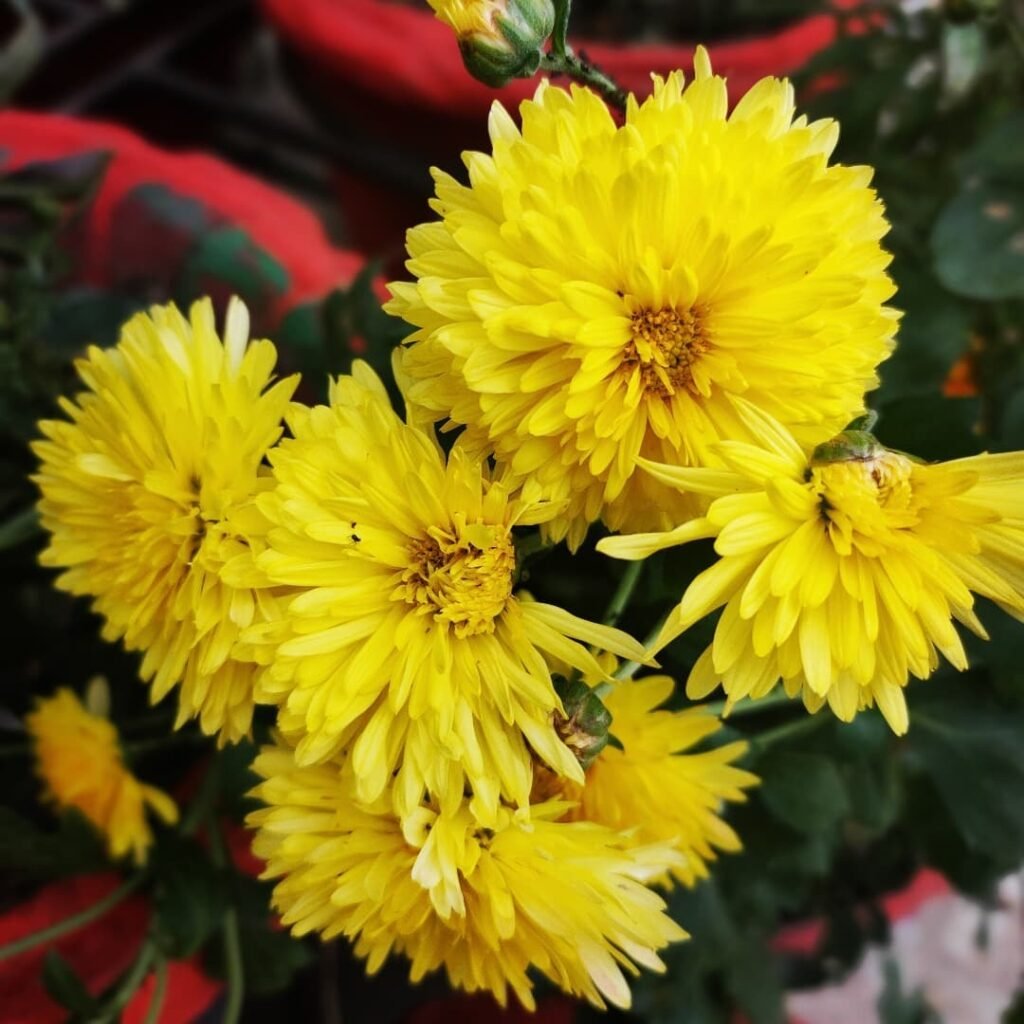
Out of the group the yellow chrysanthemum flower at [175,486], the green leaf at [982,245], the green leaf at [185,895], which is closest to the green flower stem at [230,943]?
the green leaf at [185,895]

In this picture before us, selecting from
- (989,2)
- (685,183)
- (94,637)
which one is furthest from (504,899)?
(989,2)

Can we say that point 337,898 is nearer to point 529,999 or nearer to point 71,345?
point 529,999

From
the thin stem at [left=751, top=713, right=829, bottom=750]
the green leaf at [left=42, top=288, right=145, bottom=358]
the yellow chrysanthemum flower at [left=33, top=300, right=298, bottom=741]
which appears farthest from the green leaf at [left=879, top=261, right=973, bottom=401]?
the green leaf at [left=42, top=288, right=145, bottom=358]

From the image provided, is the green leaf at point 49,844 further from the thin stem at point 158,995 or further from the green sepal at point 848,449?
the green sepal at point 848,449

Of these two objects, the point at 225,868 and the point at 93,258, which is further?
the point at 93,258

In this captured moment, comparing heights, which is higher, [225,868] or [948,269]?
[948,269]

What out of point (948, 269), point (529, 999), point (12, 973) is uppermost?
point (948, 269)

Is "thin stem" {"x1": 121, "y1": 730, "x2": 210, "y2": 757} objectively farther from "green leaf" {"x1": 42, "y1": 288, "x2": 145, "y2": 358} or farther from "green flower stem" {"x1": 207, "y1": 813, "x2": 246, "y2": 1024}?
"green leaf" {"x1": 42, "y1": 288, "x2": 145, "y2": 358}
